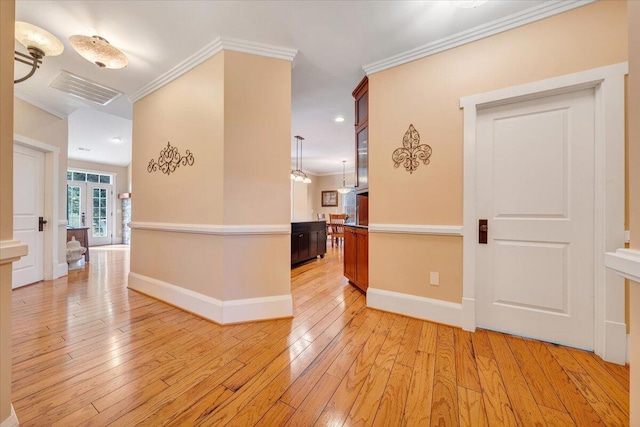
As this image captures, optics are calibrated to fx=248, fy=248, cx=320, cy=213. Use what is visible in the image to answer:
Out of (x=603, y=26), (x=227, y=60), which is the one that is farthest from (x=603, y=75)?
(x=227, y=60)

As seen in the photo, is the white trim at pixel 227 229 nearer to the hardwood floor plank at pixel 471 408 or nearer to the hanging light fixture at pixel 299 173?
the hardwood floor plank at pixel 471 408

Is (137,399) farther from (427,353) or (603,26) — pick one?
(603,26)

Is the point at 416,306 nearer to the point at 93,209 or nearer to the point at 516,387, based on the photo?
the point at 516,387

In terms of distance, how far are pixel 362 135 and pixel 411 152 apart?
815 millimetres

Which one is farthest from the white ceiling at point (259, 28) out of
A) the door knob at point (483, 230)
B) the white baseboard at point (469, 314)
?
the white baseboard at point (469, 314)

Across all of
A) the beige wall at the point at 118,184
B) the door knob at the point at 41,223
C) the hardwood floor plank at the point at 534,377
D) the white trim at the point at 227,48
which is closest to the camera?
the hardwood floor plank at the point at 534,377

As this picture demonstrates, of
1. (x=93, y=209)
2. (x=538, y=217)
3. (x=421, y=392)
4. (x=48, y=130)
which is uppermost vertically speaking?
(x=48, y=130)

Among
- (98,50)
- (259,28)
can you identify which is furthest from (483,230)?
(98,50)

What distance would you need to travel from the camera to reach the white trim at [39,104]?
3.08m

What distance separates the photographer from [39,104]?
10.9ft

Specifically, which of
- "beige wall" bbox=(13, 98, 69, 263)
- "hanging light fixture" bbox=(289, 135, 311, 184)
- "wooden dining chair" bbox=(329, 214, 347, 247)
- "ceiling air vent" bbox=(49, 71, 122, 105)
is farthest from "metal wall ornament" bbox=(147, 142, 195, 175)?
"wooden dining chair" bbox=(329, 214, 347, 247)

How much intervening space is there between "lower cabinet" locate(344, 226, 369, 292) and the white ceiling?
6.04 feet

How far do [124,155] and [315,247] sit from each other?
21.4ft

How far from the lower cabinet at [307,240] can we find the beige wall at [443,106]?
6.69 feet
